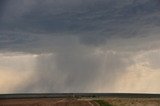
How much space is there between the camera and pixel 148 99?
114m

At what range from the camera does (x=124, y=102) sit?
4382 inches

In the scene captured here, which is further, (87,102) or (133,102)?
(133,102)

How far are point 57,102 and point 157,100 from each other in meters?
27.8

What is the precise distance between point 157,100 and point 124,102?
9.57 meters

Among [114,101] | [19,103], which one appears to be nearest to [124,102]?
[114,101]

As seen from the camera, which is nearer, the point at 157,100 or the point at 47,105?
the point at 47,105

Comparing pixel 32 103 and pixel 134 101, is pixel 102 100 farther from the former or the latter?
pixel 32 103

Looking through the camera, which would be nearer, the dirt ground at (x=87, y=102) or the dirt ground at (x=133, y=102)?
→ the dirt ground at (x=87, y=102)

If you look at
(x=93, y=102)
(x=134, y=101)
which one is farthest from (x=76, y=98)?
(x=134, y=101)

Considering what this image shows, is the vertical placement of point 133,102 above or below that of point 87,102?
below

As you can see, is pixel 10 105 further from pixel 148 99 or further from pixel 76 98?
pixel 148 99

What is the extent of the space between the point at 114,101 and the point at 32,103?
22.2m

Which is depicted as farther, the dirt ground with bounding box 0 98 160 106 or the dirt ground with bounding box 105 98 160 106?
the dirt ground with bounding box 105 98 160 106

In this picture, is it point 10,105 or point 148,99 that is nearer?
point 10,105
